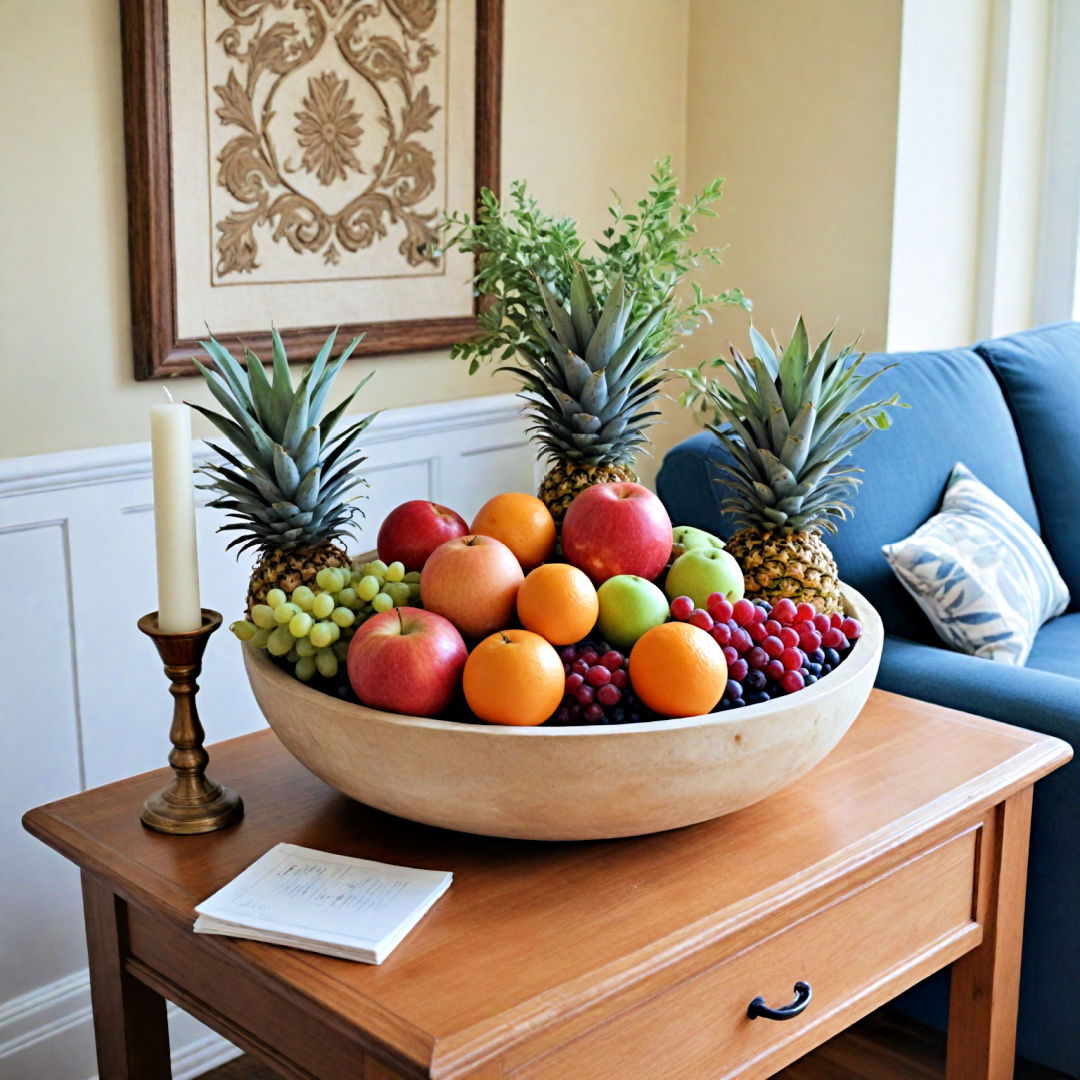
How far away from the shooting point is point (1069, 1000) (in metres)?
1.65

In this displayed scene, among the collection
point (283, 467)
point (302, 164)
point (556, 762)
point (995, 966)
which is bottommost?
point (995, 966)

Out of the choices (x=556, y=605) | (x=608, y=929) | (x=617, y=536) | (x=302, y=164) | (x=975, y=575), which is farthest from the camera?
(x=302, y=164)

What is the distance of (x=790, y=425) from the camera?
1308 millimetres

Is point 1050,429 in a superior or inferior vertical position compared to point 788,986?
superior

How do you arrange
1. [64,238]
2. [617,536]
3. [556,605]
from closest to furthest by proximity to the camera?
1. [556,605]
2. [617,536]
3. [64,238]

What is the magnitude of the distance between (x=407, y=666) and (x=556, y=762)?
15 cm

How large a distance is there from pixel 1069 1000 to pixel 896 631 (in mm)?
572

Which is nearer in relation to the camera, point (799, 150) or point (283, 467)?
point (283, 467)

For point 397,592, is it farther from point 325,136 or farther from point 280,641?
point 325,136

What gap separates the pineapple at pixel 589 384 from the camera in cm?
135

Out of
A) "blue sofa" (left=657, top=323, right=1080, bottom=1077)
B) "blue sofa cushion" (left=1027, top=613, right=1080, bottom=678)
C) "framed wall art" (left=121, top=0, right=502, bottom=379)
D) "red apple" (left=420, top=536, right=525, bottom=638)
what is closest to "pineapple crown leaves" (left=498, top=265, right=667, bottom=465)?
"red apple" (left=420, top=536, right=525, bottom=638)

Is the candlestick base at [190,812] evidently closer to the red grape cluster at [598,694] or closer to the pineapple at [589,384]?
the red grape cluster at [598,694]

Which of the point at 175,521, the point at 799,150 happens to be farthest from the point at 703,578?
the point at 799,150

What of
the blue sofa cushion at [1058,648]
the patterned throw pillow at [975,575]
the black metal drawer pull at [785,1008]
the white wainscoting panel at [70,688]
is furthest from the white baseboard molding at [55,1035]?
the blue sofa cushion at [1058,648]
